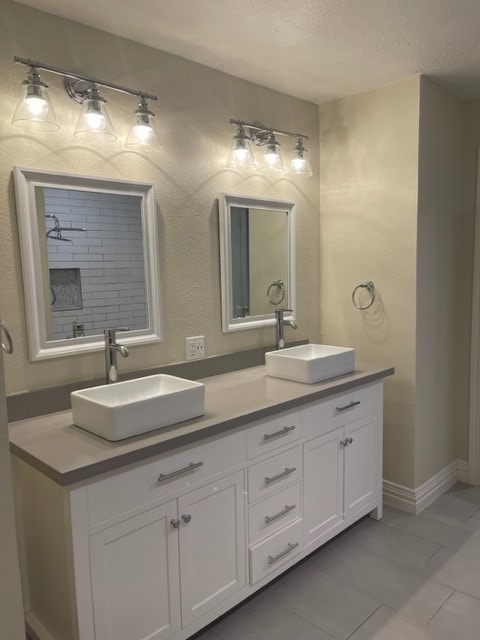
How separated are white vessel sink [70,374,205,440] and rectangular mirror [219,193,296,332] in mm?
746

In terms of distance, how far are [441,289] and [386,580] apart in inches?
62.2

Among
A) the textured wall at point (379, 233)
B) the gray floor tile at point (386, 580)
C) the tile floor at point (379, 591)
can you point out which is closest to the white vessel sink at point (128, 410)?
the tile floor at point (379, 591)

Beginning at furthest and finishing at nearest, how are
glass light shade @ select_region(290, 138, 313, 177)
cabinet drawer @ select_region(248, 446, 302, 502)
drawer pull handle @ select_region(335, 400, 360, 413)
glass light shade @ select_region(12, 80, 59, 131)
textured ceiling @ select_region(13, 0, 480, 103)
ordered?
glass light shade @ select_region(290, 138, 313, 177) < drawer pull handle @ select_region(335, 400, 360, 413) < cabinet drawer @ select_region(248, 446, 302, 502) < textured ceiling @ select_region(13, 0, 480, 103) < glass light shade @ select_region(12, 80, 59, 131)

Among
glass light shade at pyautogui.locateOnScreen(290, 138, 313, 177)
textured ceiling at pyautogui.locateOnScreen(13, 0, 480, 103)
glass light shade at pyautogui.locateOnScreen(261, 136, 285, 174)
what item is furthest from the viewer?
glass light shade at pyautogui.locateOnScreen(290, 138, 313, 177)

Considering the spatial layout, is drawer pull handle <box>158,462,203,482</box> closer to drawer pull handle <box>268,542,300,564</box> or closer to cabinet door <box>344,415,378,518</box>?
drawer pull handle <box>268,542,300,564</box>

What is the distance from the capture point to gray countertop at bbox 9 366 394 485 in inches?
55.3

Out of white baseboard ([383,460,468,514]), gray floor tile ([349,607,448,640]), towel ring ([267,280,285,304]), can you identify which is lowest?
gray floor tile ([349,607,448,640])

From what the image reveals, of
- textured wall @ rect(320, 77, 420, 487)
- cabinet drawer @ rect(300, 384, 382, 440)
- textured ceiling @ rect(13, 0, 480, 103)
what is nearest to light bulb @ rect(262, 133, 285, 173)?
textured ceiling @ rect(13, 0, 480, 103)

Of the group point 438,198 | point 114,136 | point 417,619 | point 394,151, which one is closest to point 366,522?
point 417,619

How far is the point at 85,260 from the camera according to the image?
6.40 feet

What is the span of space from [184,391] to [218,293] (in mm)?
Answer: 856

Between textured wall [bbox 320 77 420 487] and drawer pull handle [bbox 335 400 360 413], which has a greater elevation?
textured wall [bbox 320 77 420 487]

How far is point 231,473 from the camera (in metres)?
1.81

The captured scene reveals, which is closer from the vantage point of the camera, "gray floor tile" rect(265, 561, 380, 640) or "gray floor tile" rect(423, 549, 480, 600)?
"gray floor tile" rect(265, 561, 380, 640)
